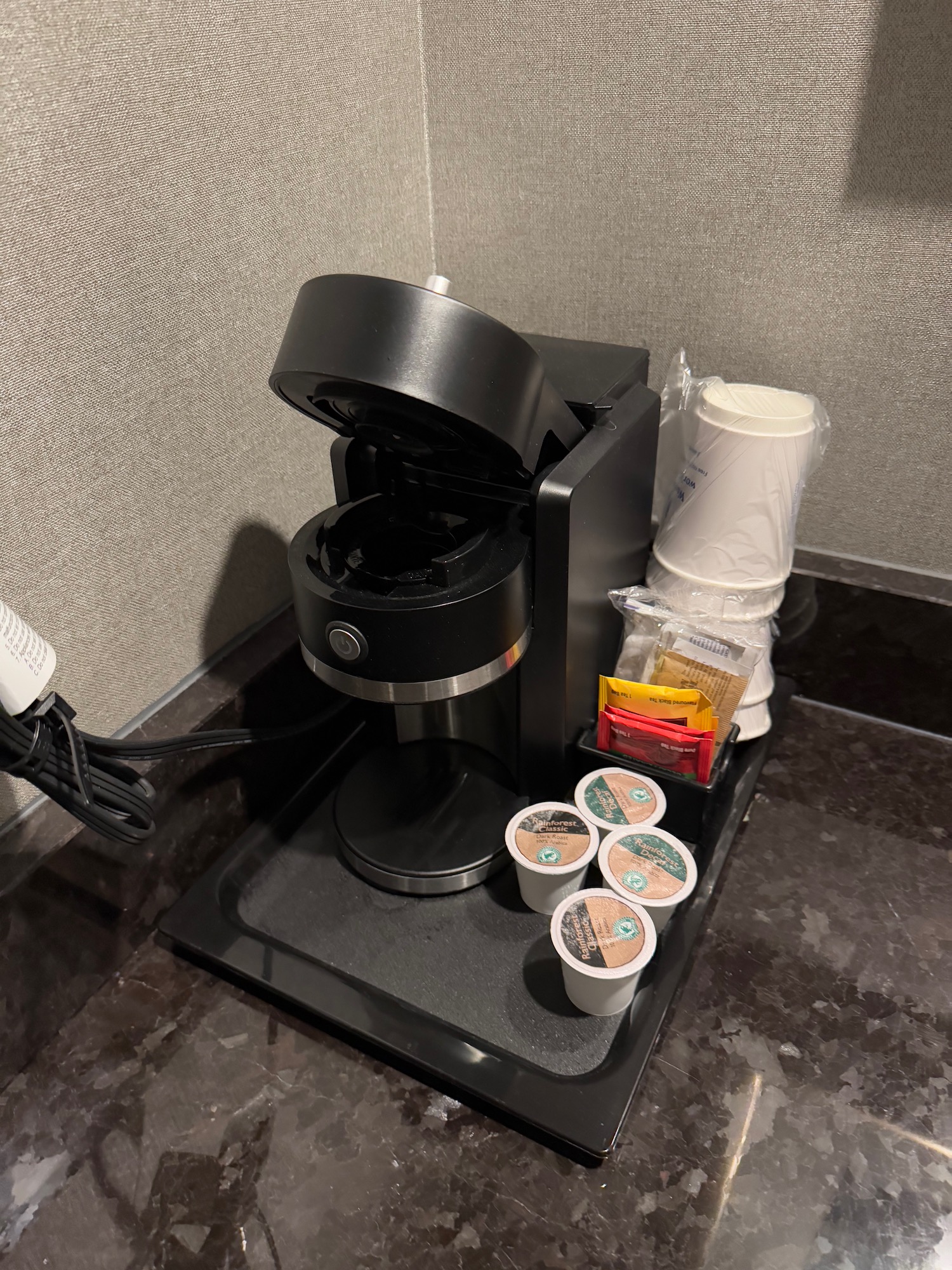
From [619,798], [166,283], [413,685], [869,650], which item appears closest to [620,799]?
[619,798]

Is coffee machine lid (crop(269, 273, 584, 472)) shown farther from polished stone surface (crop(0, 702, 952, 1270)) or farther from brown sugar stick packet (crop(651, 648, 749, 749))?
polished stone surface (crop(0, 702, 952, 1270))

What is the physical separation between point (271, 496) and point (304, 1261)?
576 mm

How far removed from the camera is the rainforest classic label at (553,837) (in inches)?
25.9

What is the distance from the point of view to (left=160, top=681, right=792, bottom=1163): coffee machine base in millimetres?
590

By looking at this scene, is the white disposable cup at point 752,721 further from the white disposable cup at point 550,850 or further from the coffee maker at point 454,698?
the white disposable cup at point 550,850

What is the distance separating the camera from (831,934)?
2.30 ft

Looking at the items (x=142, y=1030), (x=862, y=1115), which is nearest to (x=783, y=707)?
(x=862, y=1115)

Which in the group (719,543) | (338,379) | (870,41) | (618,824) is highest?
(870,41)

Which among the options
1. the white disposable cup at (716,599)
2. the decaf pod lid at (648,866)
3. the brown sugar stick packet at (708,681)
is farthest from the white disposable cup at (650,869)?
the white disposable cup at (716,599)

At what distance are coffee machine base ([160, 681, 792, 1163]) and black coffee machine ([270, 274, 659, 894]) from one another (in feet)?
0.11

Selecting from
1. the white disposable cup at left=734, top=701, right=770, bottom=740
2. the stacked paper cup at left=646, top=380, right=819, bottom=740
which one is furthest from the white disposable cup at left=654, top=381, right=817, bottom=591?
the white disposable cup at left=734, top=701, right=770, bottom=740

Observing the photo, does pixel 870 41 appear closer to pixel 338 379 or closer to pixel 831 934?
pixel 338 379

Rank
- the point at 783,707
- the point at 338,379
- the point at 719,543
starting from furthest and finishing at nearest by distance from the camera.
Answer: the point at 783,707, the point at 719,543, the point at 338,379

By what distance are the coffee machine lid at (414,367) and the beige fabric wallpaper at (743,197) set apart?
36 cm
